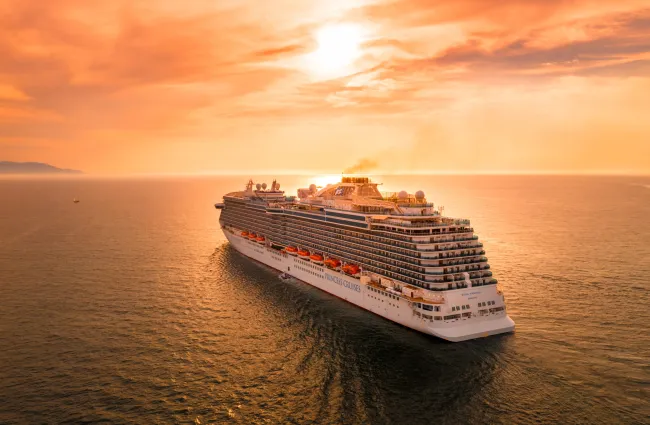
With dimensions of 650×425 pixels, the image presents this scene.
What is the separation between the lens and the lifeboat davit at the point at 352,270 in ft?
187

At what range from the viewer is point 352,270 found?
2258 inches

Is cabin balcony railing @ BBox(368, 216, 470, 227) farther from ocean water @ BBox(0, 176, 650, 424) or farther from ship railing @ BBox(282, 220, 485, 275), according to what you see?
ocean water @ BBox(0, 176, 650, 424)

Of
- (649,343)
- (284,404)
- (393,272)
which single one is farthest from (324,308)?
(649,343)

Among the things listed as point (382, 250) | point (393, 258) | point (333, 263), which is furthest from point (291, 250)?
point (393, 258)

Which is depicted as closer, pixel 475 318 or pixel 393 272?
pixel 475 318

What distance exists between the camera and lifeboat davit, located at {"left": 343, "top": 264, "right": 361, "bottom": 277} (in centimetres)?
5694

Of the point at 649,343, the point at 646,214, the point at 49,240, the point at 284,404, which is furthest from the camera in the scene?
the point at 646,214

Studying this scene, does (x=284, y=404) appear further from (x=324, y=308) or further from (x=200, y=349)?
(x=324, y=308)

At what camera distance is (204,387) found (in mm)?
35938

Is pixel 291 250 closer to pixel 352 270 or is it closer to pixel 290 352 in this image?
pixel 352 270

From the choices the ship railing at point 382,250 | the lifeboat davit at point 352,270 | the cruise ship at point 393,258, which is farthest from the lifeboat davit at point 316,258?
the lifeboat davit at point 352,270

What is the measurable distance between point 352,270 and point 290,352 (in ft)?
59.6

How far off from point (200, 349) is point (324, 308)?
1979 cm

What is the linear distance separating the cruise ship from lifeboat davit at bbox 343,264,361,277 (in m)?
0.16
